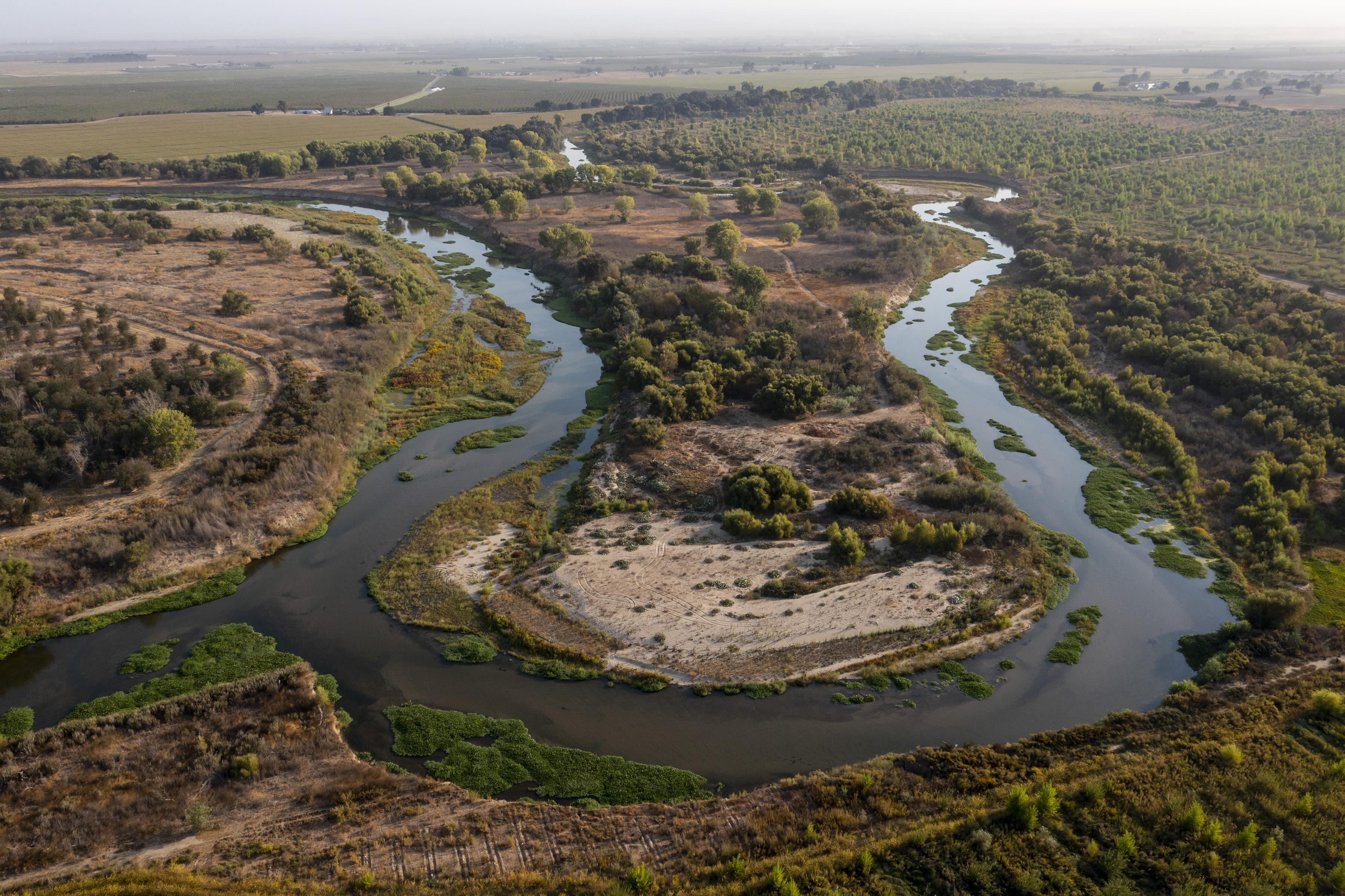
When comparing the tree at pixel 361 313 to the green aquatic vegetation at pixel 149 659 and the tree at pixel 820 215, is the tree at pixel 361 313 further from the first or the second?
the tree at pixel 820 215

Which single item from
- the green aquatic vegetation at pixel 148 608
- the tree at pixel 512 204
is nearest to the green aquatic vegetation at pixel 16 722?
the green aquatic vegetation at pixel 148 608

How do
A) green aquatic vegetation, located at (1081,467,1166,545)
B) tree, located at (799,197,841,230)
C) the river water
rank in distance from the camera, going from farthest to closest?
tree, located at (799,197,841,230) < green aquatic vegetation, located at (1081,467,1166,545) < the river water

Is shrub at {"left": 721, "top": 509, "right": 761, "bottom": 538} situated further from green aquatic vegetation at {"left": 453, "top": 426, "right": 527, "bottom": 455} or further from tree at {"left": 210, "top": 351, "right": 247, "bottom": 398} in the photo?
tree at {"left": 210, "top": 351, "right": 247, "bottom": 398}

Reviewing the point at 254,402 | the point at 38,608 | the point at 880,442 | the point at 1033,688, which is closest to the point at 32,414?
the point at 254,402

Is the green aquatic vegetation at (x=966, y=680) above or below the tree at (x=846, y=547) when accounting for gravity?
below

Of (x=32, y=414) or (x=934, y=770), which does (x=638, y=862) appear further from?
(x=32, y=414)

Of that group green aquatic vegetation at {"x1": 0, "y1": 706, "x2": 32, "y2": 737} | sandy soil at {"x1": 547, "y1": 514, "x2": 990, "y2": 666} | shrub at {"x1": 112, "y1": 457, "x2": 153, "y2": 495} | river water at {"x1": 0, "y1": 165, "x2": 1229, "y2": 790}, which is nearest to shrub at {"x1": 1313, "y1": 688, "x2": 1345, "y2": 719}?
river water at {"x1": 0, "y1": 165, "x2": 1229, "y2": 790}
